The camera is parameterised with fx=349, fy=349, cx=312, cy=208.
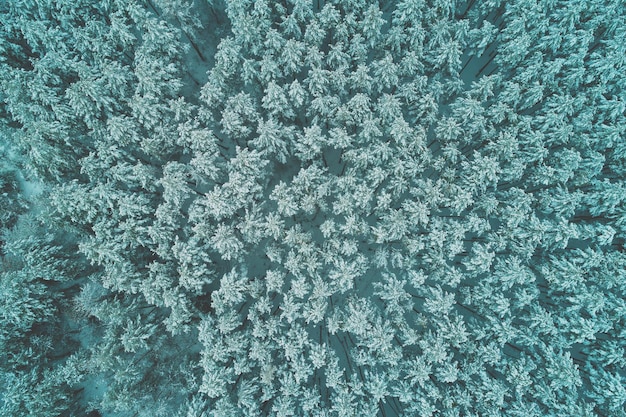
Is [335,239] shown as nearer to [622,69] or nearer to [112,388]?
[112,388]

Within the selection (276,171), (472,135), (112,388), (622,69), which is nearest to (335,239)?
(276,171)

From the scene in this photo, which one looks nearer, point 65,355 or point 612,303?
point 612,303

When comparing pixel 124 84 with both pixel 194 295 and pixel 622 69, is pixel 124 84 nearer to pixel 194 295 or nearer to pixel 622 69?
pixel 194 295

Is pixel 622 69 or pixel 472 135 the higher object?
pixel 622 69

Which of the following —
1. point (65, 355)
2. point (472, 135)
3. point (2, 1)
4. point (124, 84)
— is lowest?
point (65, 355)

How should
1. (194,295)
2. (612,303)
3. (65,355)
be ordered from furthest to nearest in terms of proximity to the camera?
(65,355) → (194,295) → (612,303)

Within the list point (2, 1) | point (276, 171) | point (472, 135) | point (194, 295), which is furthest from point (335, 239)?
point (2, 1)

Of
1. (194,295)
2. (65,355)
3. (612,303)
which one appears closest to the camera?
(612,303)
